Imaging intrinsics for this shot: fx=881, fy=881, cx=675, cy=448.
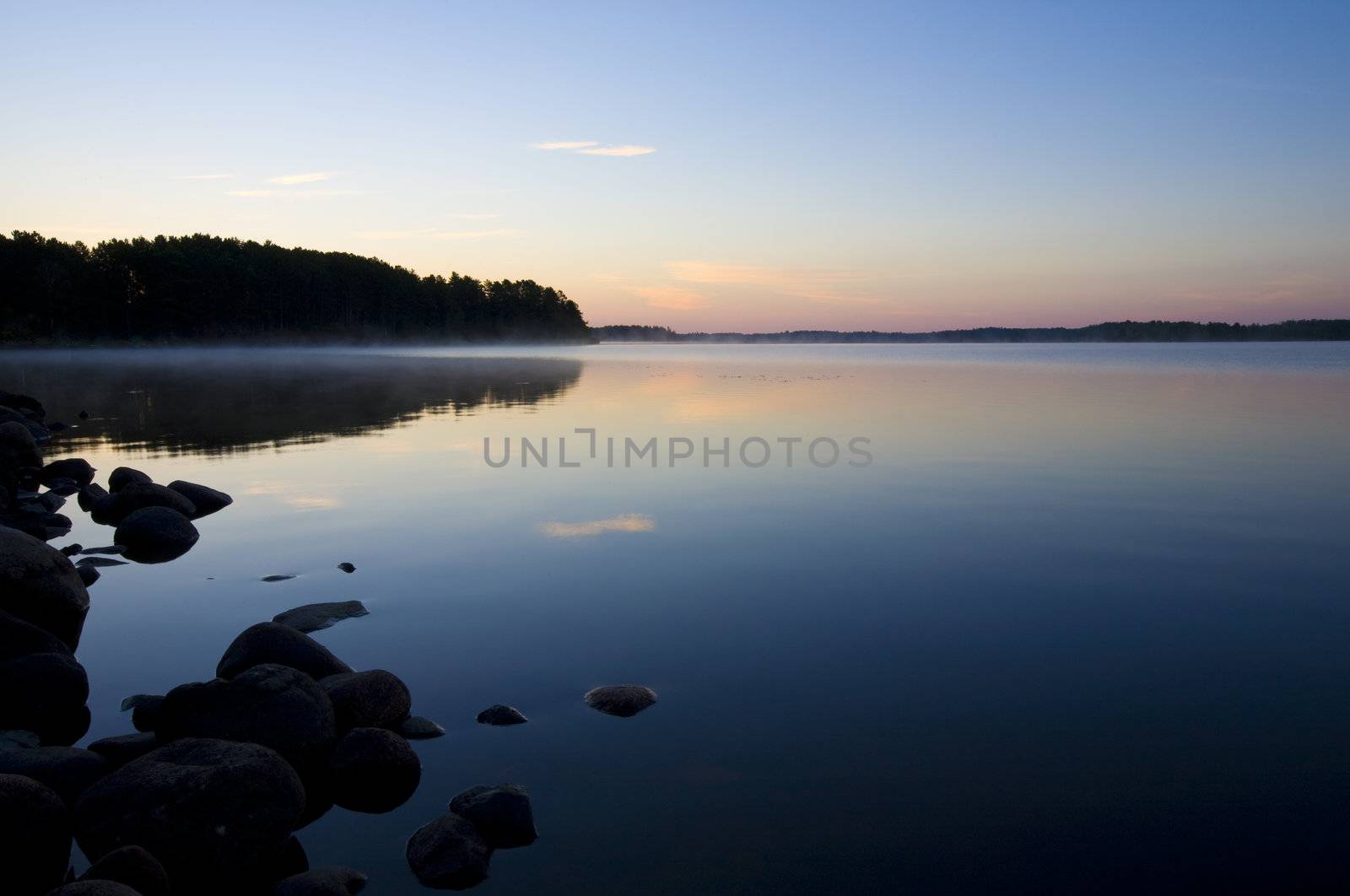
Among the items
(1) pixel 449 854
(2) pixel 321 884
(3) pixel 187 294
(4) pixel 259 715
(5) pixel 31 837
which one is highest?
(3) pixel 187 294

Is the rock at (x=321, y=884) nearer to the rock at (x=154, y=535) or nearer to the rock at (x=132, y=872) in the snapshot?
the rock at (x=132, y=872)

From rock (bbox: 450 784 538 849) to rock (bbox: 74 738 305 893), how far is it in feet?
3.87

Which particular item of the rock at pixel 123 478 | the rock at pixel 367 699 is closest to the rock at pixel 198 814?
the rock at pixel 367 699

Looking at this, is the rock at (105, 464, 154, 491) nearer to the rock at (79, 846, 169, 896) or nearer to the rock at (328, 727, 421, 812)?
the rock at (328, 727, 421, 812)

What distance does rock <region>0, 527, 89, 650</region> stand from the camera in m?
9.71

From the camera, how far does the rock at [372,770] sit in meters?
6.88

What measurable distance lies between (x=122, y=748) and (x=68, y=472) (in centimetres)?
1797

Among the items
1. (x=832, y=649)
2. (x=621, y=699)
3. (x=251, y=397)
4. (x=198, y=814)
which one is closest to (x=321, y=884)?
(x=198, y=814)

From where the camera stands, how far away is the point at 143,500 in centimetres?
1692

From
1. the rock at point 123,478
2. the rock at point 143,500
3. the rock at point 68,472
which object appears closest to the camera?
the rock at point 143,500

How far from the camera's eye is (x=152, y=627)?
10883 mm

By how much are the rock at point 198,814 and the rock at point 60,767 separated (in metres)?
0.57

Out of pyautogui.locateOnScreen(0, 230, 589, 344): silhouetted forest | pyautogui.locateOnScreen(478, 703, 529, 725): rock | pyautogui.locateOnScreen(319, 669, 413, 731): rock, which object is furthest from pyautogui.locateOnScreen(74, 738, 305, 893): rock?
pyautogui.locateOnScreen(0, 230, 589, 344): silhouetted forest

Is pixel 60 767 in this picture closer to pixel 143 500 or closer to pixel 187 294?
pixel 143 500
